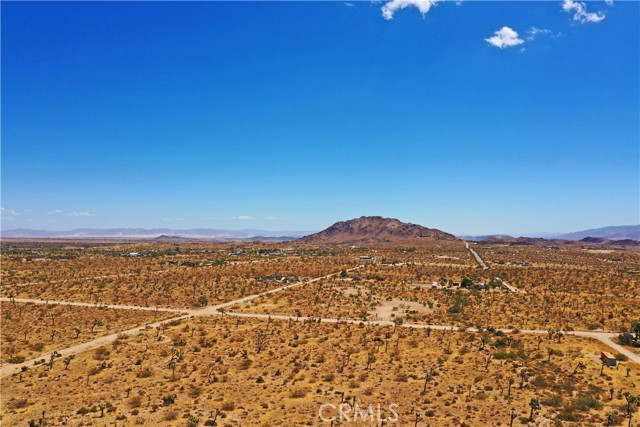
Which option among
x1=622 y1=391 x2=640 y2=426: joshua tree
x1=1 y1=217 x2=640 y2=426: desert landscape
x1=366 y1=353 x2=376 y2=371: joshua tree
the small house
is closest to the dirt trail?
x1=1 y1=217 x2=640 y2=426: desert landscape

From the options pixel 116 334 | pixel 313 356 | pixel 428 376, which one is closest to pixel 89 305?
pixel 116 334

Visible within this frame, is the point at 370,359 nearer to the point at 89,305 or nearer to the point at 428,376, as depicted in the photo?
A: the point at 428,376

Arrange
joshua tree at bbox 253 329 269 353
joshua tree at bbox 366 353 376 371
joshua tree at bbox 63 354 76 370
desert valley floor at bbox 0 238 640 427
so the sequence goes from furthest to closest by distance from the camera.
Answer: joshua tree at bbox 253 329 269 353 < joshua tree at bbox 366 353 376 371 < joshua tree at bbox 63 354 76 370 < desert valley floor at bbox 0 238 640 427

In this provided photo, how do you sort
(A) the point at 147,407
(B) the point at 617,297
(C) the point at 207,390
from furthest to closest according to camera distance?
(B) the point at 617,297 < (C) the point at 207,390 < (A) the point at 147,407

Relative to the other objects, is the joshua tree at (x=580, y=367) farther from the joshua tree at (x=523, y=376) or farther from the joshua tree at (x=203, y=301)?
the joshua tree at (x=203, y=301)

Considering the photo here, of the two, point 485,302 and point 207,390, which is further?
point 485,302

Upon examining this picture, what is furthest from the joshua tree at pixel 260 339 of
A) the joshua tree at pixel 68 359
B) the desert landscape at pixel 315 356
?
the joshua tree at pixel 68 359

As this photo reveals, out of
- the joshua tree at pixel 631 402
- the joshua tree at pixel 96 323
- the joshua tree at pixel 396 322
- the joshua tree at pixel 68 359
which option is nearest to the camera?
the joshua tree at pixel 631 402

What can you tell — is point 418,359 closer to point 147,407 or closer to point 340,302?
point 147,407

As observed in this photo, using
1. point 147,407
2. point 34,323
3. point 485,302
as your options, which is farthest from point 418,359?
point 34,323

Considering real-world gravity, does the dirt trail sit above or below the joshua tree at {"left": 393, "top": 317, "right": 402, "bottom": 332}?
above

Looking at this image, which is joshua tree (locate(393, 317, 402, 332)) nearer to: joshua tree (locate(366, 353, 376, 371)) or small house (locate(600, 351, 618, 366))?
joshua tree (locate(366, 353, 376, 371))
